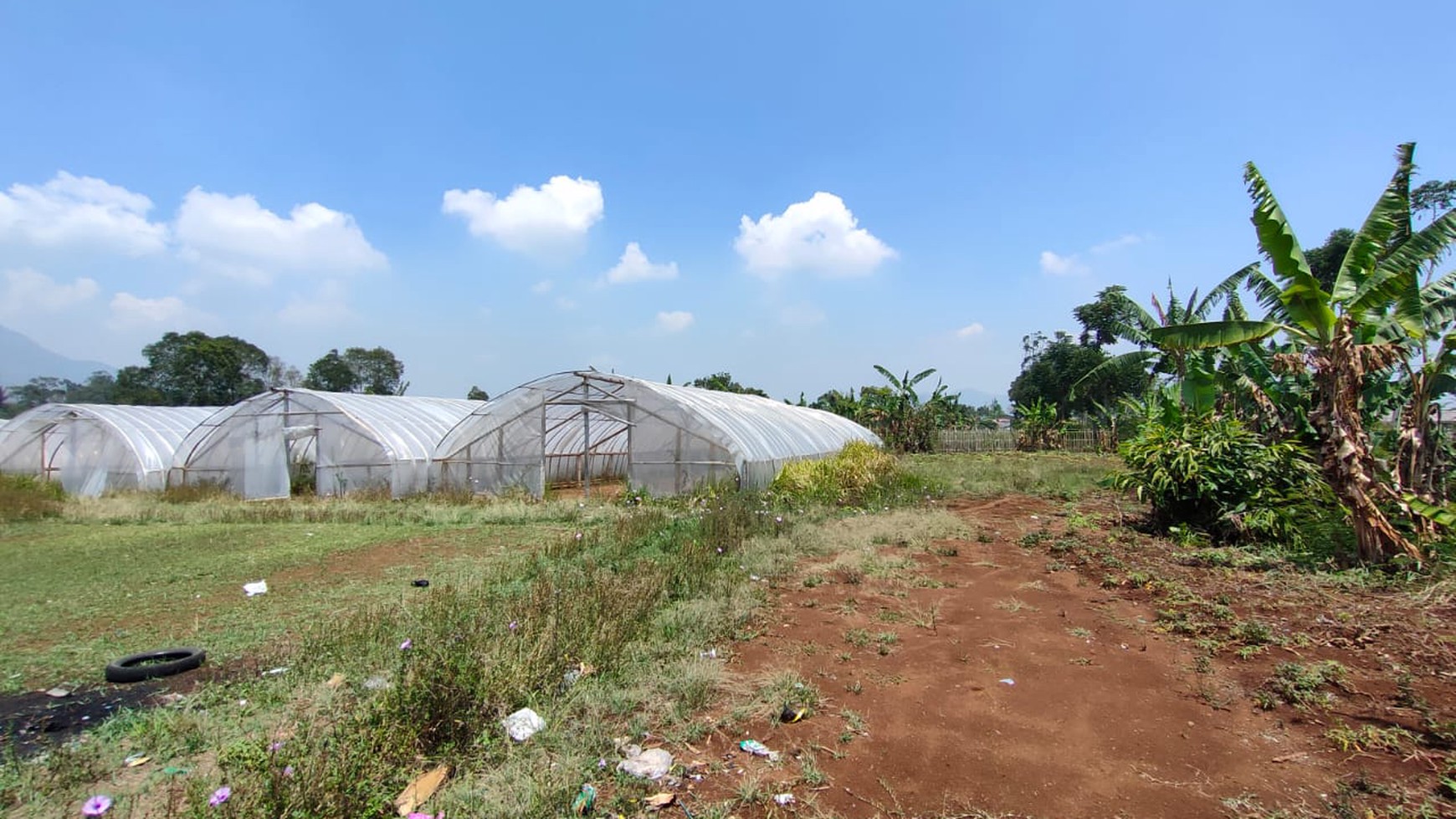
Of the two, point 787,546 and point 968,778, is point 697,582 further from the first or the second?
point 968,778

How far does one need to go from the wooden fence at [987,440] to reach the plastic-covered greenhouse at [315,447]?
2430 cm

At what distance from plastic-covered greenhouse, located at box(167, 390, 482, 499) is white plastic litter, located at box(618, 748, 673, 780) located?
52.9 ft

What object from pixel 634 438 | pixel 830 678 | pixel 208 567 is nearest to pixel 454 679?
pixel 830 678

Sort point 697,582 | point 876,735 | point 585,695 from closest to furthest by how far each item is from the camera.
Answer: point 876,735
point 585,695
point 697,582

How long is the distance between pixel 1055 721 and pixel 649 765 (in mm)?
2504

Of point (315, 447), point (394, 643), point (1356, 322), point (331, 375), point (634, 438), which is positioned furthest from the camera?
point (331, 375)

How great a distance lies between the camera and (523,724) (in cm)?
394

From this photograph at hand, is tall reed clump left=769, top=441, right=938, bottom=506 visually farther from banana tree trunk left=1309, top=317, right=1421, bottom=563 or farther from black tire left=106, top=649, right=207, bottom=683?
black tire left=106, top=649, right=207, bottom=683


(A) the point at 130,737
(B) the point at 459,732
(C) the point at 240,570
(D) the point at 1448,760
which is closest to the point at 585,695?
(B) the point at 459,732

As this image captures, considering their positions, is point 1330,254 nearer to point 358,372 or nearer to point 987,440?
point 987,440

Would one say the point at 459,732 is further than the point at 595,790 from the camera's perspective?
Yes

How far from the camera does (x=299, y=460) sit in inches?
792

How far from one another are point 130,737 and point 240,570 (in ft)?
19.4

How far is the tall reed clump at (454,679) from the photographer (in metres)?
3.11
